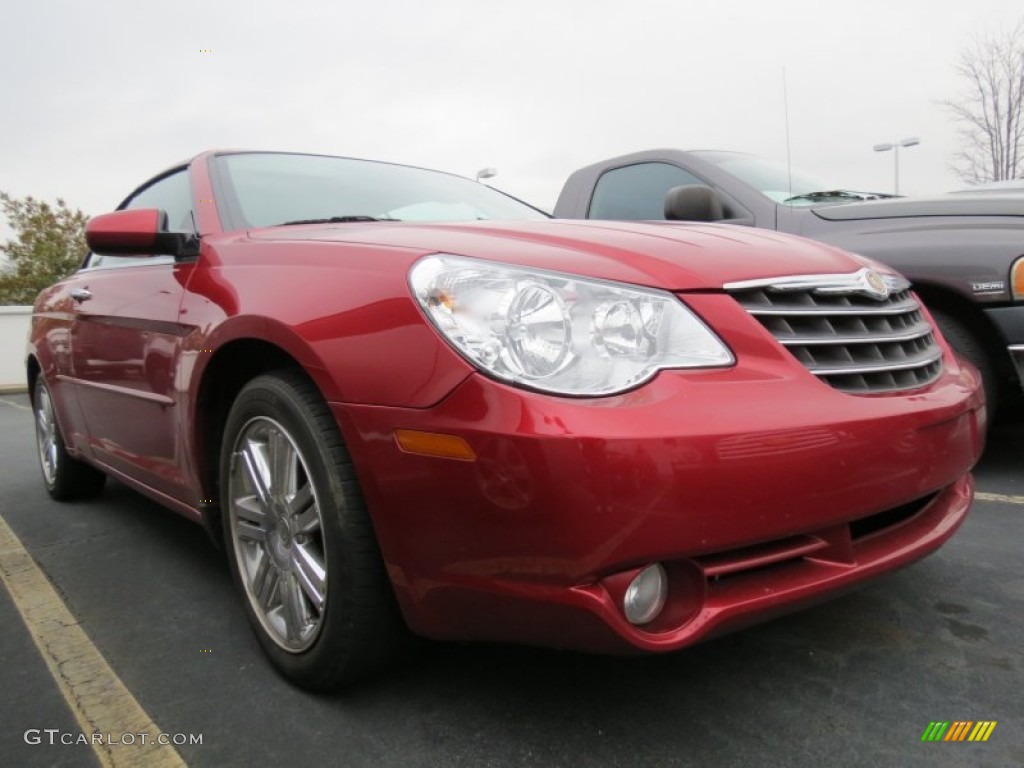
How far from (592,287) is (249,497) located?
1074mm

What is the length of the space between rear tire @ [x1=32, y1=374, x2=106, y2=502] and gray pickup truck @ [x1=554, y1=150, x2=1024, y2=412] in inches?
119

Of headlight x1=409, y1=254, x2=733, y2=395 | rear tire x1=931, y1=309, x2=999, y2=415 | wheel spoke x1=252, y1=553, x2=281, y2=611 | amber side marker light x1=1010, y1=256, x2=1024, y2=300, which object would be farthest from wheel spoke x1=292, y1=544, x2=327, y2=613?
amber side marker light x1=1010, y1=256, x2=1024, y2=300

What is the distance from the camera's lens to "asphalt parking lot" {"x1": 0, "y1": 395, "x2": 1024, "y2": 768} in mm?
1591

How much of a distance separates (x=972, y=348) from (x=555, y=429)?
8.75 feet

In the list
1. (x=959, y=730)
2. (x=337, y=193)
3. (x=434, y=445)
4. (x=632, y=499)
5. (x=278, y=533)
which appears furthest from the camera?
(x=337, y=193)

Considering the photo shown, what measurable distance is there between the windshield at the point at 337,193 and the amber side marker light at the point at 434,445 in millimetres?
1192

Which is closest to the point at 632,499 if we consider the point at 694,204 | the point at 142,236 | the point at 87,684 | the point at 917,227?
the point at 87,684

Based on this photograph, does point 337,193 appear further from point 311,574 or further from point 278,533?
point 311,574

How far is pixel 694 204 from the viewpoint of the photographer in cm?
349

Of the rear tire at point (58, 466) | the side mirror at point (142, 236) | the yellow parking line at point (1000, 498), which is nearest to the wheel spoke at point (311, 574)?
the side mirror at point (142, 236)

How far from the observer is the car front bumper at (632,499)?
135cm

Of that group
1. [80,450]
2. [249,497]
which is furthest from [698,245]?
[80,450]

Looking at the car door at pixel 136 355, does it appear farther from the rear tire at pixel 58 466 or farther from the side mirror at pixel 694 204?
the side mirror at pixel 694 204

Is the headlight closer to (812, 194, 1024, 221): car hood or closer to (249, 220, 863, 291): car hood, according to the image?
(249, 220, 863, 291): car hood
